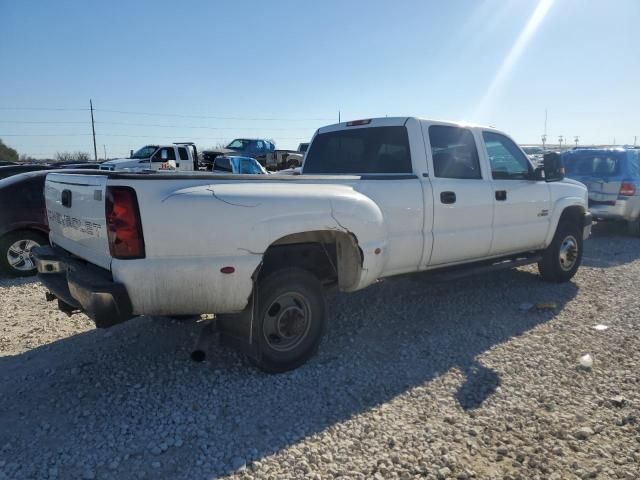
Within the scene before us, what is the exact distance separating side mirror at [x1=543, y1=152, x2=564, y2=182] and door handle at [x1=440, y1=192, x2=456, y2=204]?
1686 millimetres

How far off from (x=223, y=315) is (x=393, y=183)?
69.9 inches

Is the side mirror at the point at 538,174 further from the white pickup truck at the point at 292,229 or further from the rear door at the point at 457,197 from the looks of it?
the rear door at the point at 457,197

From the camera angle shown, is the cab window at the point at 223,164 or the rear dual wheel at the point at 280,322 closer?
the rear dual wheel at the point at 280,322

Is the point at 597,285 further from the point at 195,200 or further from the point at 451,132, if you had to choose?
the point at 195,200

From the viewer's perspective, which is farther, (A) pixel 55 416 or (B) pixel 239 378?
(B) pixel 239 378

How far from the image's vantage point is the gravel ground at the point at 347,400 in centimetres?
270

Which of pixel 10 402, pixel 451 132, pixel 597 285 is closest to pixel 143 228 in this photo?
pixel 10 402

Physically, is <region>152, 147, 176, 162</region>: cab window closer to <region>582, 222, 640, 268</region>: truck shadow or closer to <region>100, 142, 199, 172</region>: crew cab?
<region>100, 142, 199, 172</region>: crew cab

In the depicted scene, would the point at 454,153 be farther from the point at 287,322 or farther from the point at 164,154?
the point at 164,154

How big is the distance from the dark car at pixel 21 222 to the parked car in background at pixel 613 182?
9.62 metres

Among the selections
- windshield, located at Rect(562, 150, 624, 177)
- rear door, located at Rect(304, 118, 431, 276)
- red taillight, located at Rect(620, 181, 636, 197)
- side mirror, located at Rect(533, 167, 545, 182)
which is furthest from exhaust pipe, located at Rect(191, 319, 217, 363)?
Answer: windshield, located at Rect(562, 150, 624, 177)

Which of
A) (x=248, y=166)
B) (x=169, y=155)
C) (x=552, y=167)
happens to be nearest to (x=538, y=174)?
(x=552, y=167)

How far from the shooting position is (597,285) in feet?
20.9

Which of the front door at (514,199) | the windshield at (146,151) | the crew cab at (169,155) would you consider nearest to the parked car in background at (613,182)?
the front door at (514,199)
